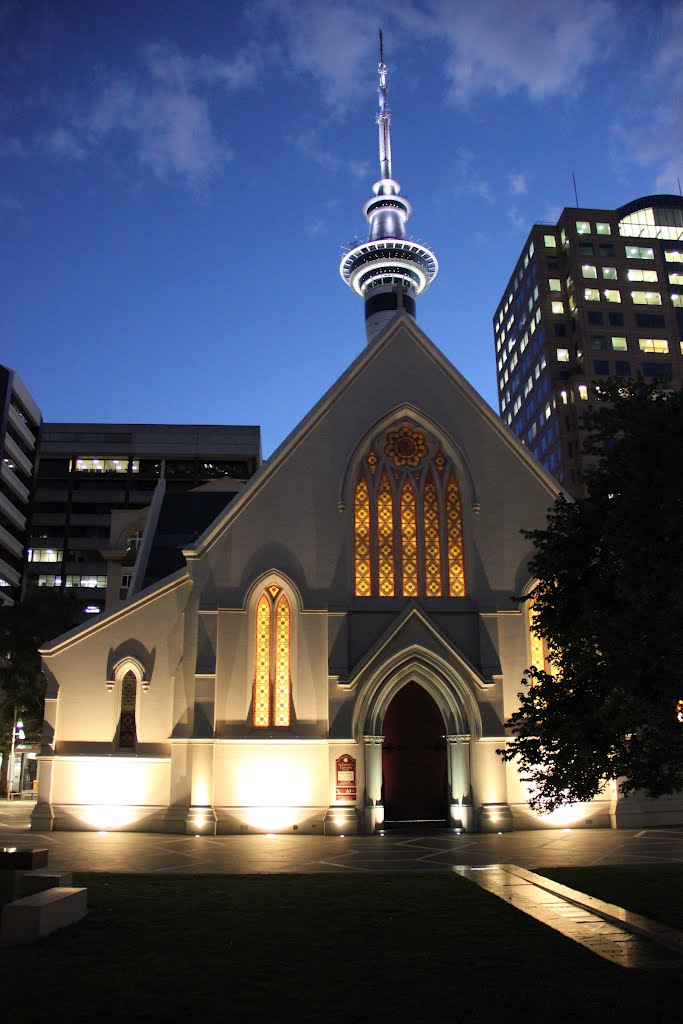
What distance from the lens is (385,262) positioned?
62.5m

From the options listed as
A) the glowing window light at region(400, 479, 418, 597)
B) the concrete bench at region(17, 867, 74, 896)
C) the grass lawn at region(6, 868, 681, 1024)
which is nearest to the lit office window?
the glowing window light at region(400, 479, 418, 597)

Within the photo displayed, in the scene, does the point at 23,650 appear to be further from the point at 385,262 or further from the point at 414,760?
the point at 385,262

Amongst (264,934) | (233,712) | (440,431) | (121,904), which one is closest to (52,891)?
(121,904)

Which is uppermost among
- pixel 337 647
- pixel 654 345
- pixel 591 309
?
pixel 591 309

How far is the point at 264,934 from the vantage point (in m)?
11.4

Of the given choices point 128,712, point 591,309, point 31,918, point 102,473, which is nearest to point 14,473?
point 102,473

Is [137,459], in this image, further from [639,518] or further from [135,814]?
[639,518]

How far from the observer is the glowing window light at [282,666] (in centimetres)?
2839

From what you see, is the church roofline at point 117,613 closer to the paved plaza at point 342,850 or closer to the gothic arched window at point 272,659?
the gothic arched window at point 272,659

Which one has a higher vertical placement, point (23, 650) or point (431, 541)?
point (431, 541)

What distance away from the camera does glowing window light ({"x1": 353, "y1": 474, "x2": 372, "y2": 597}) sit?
1168 inches

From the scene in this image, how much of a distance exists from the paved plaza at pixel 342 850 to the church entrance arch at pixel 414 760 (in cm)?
255

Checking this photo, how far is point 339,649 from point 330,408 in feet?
28.5

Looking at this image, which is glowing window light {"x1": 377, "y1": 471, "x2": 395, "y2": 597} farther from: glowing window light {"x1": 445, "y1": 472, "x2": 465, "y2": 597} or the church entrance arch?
the church entrance arch
